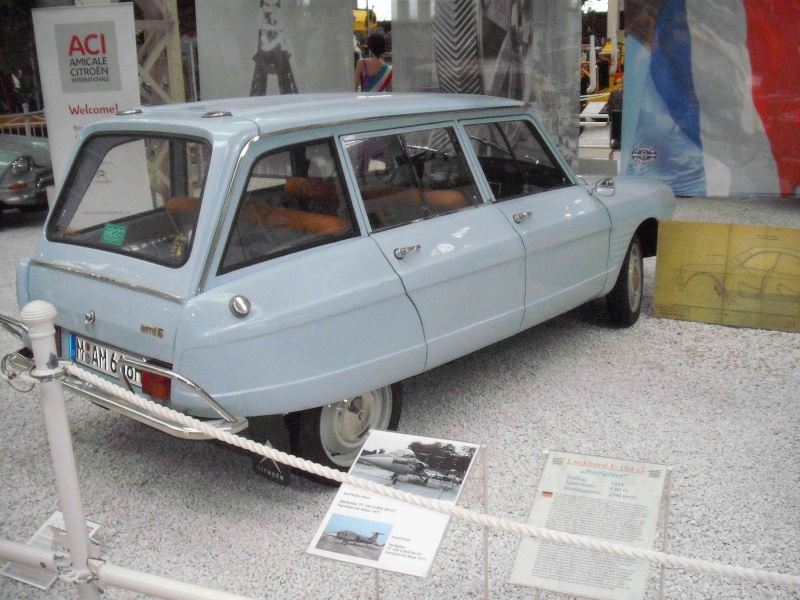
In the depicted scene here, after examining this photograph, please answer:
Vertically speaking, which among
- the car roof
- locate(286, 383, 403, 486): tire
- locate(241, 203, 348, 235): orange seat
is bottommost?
locate(286, 383, 403, 486): tire

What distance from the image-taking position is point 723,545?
3.29m

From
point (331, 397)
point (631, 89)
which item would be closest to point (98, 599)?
point (331, 397)

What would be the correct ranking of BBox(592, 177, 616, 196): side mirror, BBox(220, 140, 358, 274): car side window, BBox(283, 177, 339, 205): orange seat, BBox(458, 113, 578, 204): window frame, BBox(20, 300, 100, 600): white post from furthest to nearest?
BBox(592, 177, 616, 196): side mirror
BBox(458, 113, 578, 204): window frame
BBox(283, 177, 339, 205): orange seat
BBox(220, 140, 358, 274): car side window
BBox(20, 300, 100, 600): white post

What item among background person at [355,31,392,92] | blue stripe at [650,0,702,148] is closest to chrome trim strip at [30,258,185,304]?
background person at [355,31,392,92]

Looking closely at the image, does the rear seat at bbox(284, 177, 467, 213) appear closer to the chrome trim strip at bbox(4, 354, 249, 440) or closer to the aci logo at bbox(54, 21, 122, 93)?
the chrome trim strip at bbox(4, 354, 249, 440)

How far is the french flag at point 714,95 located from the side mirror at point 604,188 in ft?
15.5

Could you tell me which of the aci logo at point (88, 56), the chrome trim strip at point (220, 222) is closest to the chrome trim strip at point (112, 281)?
the chrome trim strip at point (220, 222)

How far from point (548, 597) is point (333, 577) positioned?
804mm

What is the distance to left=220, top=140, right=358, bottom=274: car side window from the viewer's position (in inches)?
133

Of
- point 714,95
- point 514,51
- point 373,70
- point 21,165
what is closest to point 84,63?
point 21,165

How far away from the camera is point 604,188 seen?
16.8ft

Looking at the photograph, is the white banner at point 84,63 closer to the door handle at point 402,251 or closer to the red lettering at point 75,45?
the red lettering at point 75,45

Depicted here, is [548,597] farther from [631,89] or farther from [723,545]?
[631,89]

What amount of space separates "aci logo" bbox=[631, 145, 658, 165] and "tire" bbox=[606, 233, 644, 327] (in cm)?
400
